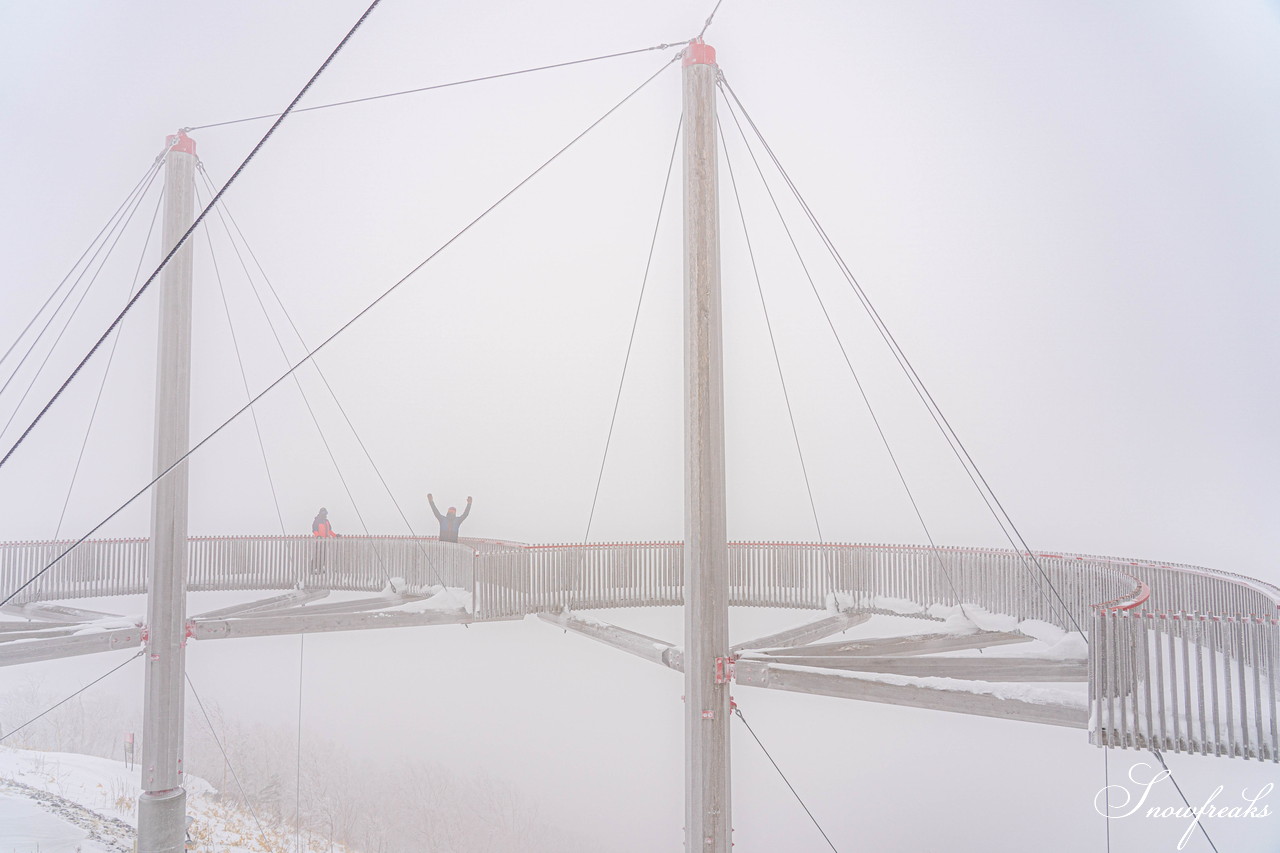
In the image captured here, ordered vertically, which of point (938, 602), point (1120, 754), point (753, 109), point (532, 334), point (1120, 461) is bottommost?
point (1120, 754)

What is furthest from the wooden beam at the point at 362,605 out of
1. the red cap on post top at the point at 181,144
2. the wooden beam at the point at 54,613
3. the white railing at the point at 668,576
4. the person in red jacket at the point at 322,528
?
the red cap on post top at the point at 181,144

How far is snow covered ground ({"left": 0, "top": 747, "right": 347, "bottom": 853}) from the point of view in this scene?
12039 millimetres

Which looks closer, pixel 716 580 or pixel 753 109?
pixel 716 580

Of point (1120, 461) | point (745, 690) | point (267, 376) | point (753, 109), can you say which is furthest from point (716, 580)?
point (753, 109)

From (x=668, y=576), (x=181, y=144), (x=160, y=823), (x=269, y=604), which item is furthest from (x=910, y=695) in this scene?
(x=181, y=144)

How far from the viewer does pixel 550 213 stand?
1142 inches

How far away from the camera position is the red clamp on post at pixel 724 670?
302 inches

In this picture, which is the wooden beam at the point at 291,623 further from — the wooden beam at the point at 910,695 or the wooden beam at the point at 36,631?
the wooden beam at the point at 910,695

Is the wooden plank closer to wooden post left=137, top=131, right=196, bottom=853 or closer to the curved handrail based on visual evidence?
the curved handrail

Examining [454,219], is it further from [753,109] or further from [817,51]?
[817,51]

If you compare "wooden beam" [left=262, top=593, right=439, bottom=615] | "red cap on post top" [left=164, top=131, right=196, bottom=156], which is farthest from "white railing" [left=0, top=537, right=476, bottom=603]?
"red cap on post top" [left=164, top=131, right=196, bottom=156]

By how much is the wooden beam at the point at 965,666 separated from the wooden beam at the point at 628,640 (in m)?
1.03

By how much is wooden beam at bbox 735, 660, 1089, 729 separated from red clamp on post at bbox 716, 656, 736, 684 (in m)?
0.10

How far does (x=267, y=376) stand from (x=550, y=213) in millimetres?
11395
